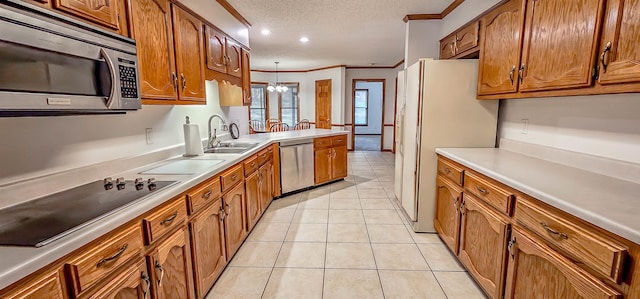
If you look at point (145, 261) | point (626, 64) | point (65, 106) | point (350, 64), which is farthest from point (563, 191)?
point (350, 64)

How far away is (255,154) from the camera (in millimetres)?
2773

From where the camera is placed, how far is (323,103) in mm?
7555

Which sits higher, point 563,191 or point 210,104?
point 210,104

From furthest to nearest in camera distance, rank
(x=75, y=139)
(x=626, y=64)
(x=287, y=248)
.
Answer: (x=287, y=248) < (x=75, y=139) < (x=626, y=64)

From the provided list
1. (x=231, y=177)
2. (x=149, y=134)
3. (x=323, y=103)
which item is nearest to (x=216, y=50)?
(x=149, y=134)

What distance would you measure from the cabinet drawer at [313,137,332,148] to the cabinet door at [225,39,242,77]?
55.6 inches

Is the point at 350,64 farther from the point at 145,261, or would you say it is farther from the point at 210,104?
the point at 145,261

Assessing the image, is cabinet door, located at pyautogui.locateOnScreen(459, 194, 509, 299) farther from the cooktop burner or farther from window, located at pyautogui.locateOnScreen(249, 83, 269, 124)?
window, located at pyautogui.locateOnScreen(249, 83, 269, 124)

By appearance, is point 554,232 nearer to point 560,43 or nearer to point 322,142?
point 560,43

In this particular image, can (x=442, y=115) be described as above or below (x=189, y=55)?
below

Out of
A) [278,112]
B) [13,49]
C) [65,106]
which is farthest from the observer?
[278,112]

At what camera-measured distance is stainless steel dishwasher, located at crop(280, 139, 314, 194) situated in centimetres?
365

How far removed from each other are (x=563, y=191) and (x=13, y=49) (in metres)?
2.16

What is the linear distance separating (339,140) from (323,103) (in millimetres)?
3421
